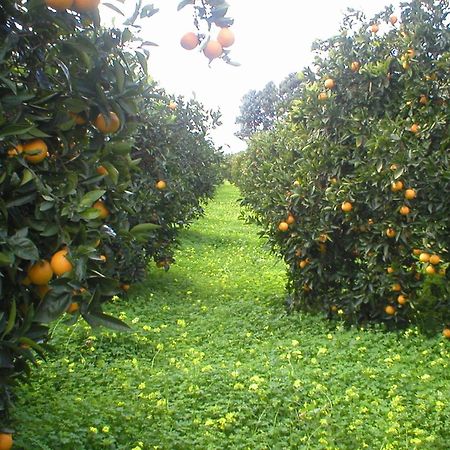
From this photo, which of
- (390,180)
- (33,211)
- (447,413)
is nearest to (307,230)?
(390,180)

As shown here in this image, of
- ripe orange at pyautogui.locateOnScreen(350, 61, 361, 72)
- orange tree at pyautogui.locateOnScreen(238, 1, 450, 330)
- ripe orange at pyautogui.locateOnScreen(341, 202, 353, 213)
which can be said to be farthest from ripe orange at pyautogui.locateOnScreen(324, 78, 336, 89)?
ripe orange at pyautogui.locateOnScreen(341, 202, 353, 213)

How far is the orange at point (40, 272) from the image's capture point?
2109mm

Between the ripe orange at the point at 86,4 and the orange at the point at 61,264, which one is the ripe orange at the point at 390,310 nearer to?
the orange at the point at 61,264

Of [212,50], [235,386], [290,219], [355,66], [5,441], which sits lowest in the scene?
[235,386]

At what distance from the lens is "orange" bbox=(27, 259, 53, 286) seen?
2.11 meters

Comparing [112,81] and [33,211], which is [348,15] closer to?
[112,81]

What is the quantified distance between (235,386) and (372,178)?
2.29 meters

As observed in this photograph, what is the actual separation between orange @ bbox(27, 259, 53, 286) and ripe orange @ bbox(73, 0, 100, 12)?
Answer: 847 mm

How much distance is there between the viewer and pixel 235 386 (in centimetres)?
399

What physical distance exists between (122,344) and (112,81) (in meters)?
3.15

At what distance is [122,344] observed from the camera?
5.11 m

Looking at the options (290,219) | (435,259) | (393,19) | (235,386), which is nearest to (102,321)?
(235,386)

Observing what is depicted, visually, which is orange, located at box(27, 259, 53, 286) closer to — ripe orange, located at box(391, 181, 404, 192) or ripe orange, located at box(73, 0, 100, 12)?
ripe orange, located at box(73, 0, 100, 12)

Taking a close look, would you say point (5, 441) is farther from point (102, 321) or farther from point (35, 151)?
point (35, 151)
